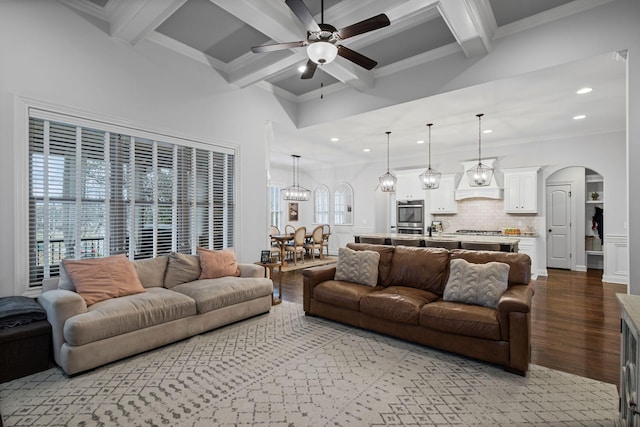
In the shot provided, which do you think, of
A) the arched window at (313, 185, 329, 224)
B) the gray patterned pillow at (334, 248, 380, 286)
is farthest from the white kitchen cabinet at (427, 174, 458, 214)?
the gray patterned pillow at (334, 248, 380, 286)

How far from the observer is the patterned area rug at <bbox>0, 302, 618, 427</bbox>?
79.1 inches

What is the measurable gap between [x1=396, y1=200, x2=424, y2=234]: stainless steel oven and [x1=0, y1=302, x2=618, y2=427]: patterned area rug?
18.6 ft

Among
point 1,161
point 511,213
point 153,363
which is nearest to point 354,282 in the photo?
point 153,363

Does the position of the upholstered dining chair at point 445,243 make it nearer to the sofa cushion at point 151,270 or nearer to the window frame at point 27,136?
the sofa cushion at point 151,270

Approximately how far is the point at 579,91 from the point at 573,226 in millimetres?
4532

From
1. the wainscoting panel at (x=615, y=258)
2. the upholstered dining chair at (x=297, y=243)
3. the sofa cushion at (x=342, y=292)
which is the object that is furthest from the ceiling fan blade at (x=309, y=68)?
the wainscoting panel at (x=615, y=258)

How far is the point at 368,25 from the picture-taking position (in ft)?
7.91

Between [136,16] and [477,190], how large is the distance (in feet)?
24.0

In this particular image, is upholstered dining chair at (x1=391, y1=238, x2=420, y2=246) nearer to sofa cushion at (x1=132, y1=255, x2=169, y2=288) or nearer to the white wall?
the white wall

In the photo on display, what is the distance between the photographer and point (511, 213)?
24.0 feet

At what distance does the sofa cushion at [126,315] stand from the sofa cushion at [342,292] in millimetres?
1430

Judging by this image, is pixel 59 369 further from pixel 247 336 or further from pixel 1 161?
pixel 1 161

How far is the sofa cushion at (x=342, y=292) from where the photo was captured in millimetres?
3483

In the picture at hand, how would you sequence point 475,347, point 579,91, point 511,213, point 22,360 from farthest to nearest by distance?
1. point 511,213
2. point 579,91
3. point 475,347
4. point 22,360
